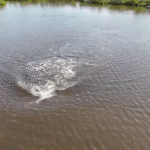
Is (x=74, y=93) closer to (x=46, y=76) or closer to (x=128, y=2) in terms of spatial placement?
(x=46, y=76)

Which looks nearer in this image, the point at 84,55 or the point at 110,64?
the point at 110,64

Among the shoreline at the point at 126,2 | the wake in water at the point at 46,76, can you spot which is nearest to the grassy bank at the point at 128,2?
the shoreline at the point at 126,2

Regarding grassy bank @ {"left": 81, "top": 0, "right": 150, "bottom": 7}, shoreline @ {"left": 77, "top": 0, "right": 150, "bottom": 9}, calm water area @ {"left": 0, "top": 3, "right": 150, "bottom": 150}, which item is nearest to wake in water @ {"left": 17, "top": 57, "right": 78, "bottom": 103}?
calm water area @ {"left": 0, "top": 3, "right": 150, "bottom": 150}

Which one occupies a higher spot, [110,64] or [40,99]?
[110,64]

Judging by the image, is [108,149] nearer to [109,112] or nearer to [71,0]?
[109,112]

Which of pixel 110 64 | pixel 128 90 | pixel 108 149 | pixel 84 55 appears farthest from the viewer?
pixel 84 55

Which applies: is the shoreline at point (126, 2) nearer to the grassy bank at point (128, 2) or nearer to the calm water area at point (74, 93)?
the grassy bank at point (128, 2)

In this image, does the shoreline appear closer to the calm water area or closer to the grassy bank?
the grassy bank

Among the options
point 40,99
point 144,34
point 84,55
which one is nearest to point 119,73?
point 84,55
